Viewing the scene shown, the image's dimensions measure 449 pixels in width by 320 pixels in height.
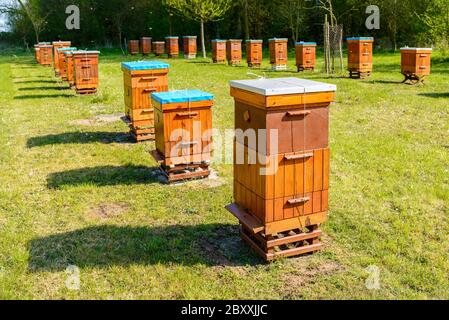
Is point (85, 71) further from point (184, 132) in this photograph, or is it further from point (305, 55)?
point (305, 55)

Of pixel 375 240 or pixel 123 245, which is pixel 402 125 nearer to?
pixel 375 240

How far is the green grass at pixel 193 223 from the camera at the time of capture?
381cm

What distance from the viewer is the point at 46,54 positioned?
23.8m

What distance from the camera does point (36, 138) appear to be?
895 cm

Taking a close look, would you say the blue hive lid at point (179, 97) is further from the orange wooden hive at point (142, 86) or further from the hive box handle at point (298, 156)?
the hive box handle at point (298, 156)

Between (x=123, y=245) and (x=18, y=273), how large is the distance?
923mm

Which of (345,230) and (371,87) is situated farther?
(371,87)

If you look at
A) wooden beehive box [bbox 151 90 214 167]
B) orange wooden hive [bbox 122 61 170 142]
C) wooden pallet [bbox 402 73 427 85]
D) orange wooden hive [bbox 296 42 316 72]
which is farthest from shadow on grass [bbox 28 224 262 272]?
orange wooden hive [bbox 296 42 316 72]

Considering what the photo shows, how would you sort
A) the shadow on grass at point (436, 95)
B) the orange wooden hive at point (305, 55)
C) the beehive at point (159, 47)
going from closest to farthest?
the shadow on grass at point (436, 95) < the orange wooden hive at point (305, 55) < the beehive at point (159, 47)

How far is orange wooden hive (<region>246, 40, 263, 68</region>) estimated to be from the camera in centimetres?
2000

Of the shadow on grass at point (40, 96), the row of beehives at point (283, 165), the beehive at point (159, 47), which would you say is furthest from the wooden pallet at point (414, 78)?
the beehive at point (159, 47)

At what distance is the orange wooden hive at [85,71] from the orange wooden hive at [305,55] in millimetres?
7674

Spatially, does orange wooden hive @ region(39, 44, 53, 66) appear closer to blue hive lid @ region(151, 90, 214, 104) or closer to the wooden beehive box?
blue hive lid @ region(151, 90, 214, 104)

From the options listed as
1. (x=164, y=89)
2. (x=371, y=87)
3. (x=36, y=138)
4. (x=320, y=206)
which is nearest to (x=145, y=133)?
(x=164, y=89)
